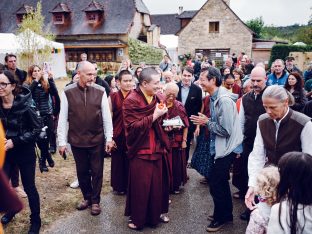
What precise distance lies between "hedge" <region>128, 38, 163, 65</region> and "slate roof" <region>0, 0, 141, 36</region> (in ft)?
5.22

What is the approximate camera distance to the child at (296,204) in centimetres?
217

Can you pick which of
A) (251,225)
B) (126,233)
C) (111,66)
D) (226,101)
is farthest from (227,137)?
(111,66)

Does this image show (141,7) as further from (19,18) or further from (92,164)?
(92,164)

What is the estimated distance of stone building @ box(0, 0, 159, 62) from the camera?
30.7 metres

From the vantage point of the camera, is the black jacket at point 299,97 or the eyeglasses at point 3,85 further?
the black jacket at point 299,97

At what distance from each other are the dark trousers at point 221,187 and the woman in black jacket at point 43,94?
3.64m

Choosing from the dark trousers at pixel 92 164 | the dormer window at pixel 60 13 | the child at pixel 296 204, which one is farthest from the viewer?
the dormer window at pixel 60 13

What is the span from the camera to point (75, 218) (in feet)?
15.7

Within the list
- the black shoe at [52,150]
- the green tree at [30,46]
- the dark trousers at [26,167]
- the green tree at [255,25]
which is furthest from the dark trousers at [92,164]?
the green tree at [255,25]

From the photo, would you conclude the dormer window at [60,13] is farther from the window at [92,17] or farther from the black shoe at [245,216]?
the black shoe at [245,216]

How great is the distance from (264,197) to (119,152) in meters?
3.32

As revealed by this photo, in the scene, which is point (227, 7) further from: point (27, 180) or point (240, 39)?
point (27, 180)

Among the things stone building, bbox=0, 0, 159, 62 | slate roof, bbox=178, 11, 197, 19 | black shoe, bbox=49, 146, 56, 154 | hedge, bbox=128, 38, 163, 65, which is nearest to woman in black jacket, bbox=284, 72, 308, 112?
black shoe, bbox=49, 146, 56, 154

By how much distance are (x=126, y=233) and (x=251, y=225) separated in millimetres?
2083
